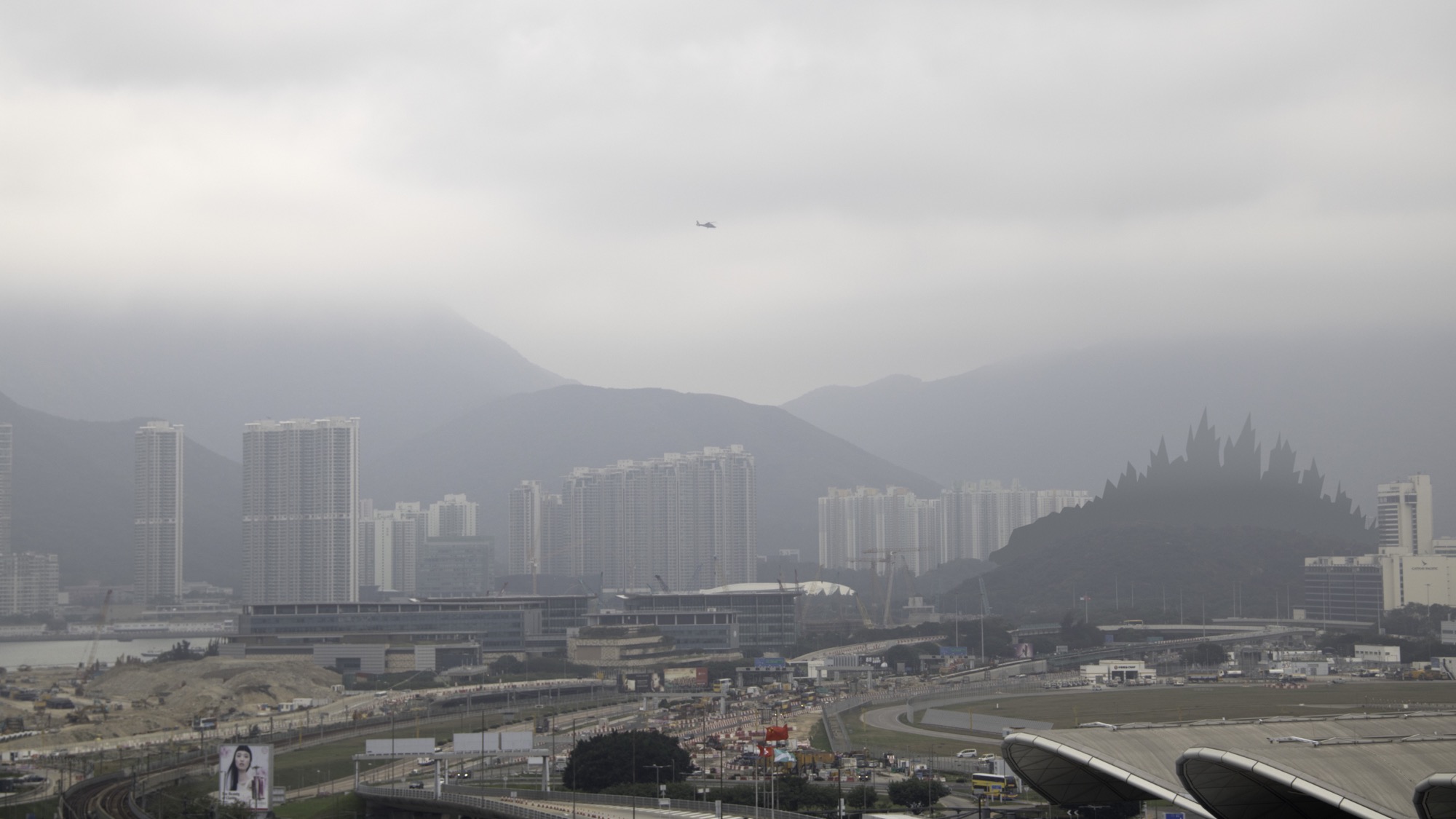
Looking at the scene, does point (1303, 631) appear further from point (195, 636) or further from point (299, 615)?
point (195, 636)

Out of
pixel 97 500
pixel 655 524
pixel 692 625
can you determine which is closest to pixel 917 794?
pixel 692 625

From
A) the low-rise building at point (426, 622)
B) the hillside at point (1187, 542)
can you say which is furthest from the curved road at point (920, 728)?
the hillside at point (1187, 542)

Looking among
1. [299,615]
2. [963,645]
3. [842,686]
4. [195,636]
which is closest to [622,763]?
[842,686]

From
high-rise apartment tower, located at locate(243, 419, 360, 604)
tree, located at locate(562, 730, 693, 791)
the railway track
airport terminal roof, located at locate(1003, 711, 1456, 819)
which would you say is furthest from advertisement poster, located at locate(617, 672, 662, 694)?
high-rise apartment tower, located at locate(243, 419, 360, 604)

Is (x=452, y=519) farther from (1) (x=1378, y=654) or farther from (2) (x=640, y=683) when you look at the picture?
(1) (x=1378, y=654)

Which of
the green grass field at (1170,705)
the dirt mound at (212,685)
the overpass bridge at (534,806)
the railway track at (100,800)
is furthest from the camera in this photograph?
the dirt mound at (212,685)

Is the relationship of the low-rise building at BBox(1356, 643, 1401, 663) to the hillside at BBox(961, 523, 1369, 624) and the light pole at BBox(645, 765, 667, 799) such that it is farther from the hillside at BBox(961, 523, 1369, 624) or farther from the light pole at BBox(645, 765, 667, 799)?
the light pole at BBox(645, 765, 667, 799)

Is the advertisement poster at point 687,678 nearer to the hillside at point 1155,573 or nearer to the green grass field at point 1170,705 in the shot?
the green grass field at point 1170,705
